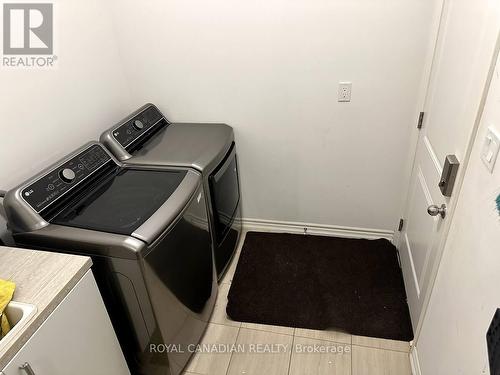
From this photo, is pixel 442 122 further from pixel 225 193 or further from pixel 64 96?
pixel 64 96

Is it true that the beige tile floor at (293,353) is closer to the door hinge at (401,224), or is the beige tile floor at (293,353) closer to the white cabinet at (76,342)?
the white cabinet at (76,342)

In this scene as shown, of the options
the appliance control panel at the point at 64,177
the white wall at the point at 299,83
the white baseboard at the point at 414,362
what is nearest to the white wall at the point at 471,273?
the white baseboard at the point at 414,362

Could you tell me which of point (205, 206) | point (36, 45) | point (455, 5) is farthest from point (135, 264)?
point (455, 5)

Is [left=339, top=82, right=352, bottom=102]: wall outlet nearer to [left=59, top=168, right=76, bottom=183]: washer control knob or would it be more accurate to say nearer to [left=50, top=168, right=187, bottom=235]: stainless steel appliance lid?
[left=50, top=168, right=187, bottom=235]: stainless steel appliance lid

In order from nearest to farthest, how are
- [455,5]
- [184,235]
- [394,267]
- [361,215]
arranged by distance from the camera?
1. [455,5]
2. [184,235]
3. [394,267]
4. [361,215]

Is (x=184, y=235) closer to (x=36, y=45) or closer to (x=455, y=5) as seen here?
(x=36, y=45)

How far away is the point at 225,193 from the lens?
2121 mm

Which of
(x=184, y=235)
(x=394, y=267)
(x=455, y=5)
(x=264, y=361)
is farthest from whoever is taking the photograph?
(x=394, y=267)

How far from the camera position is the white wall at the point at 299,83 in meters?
1.86

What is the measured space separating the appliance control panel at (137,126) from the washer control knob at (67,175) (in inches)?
14.6

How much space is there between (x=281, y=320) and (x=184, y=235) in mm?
814

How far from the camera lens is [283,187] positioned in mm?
2418

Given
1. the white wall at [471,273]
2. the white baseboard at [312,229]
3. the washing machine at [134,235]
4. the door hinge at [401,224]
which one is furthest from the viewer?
the white baseboard at [312,229]

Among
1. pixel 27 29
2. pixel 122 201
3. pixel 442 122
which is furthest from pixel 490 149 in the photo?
pixel 27 29
